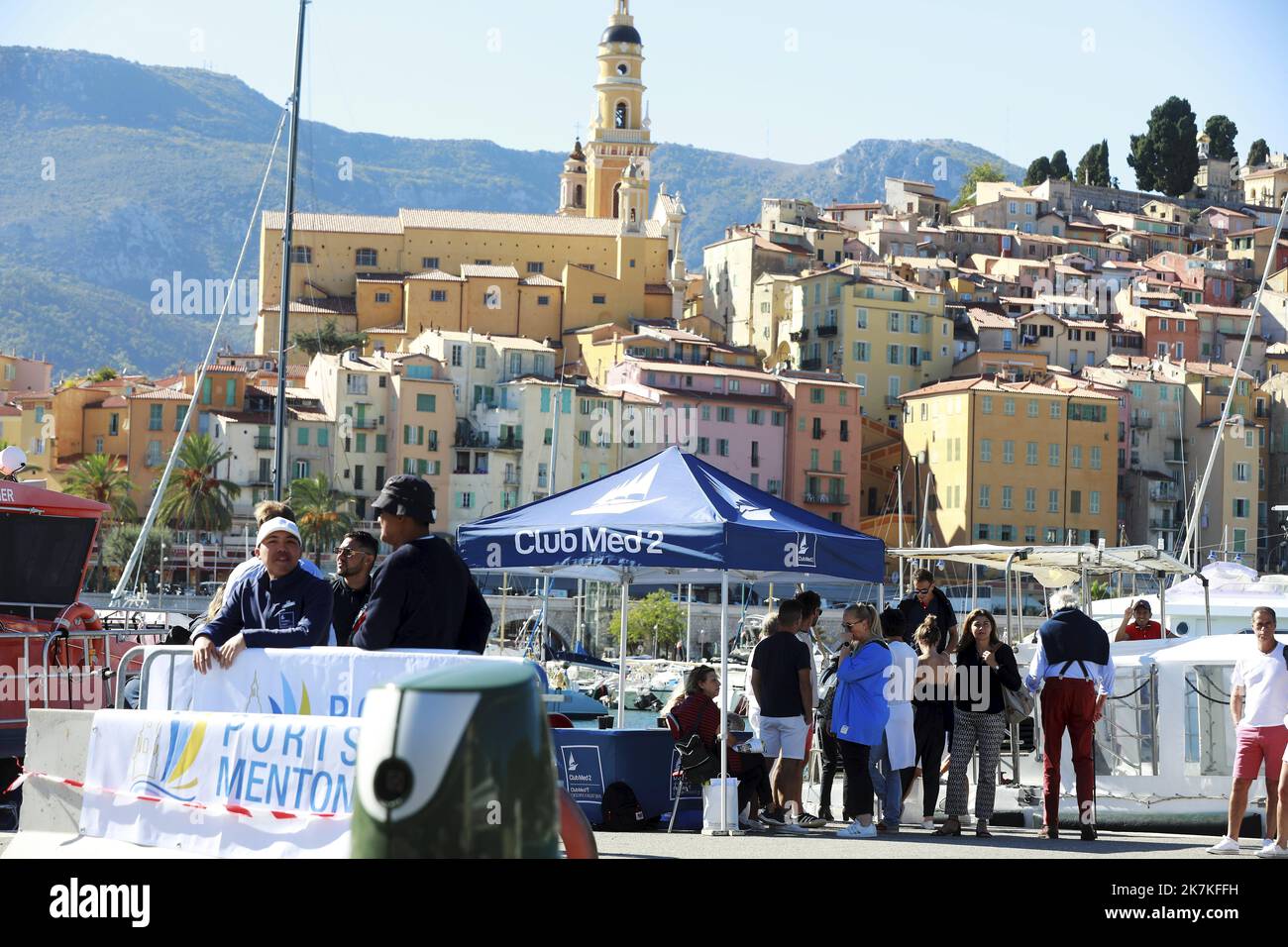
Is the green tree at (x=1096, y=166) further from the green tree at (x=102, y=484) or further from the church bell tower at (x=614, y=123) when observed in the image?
the green tree at (x=102, y=484)

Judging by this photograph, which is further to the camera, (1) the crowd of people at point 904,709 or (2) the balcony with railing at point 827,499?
(2) the balcony with railing at point 827,499

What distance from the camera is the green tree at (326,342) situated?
10619cm

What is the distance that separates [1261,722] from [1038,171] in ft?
487

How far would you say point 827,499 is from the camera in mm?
95125

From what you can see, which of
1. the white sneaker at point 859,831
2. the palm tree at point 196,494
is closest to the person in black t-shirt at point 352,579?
the white sneaker at point 859,831

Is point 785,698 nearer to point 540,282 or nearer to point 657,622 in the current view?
point 657,622

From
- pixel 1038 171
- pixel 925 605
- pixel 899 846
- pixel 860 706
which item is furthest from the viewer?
pixel 1038 171

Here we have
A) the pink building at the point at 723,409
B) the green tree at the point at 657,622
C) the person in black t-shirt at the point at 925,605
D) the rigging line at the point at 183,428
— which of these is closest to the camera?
the person in black t-shirt at the point at 925,605

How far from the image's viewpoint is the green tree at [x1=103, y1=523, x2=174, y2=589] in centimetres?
7988

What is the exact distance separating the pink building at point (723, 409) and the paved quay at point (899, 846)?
79.4m

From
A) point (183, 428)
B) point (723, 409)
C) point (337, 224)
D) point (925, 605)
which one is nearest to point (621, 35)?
point (337, 224)

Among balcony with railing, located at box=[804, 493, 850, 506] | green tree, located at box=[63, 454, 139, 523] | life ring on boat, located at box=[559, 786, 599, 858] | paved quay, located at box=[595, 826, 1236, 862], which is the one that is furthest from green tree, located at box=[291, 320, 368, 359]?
life ring on boat, located at box=[559, 786, 599, 858]
